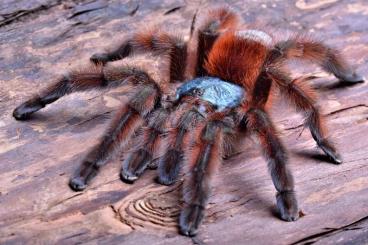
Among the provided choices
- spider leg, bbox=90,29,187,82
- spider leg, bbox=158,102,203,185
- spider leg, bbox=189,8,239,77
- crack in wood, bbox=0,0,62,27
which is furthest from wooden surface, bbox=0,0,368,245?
spider leg, bbox=189,8,239,77

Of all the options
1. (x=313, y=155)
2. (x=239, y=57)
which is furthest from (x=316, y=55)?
(x=313, y=155)

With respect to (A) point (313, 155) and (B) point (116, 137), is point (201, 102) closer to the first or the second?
(B) point (116, 137)

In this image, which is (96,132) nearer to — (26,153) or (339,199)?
(26,153)

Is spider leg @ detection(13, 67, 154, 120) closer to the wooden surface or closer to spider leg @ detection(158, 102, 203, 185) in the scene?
the wooden surface

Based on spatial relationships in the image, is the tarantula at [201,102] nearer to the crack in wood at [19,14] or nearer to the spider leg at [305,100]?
the spider leg at [305,100]

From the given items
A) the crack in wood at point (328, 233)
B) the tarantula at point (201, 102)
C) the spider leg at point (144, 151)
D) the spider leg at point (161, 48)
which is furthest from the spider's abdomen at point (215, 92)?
the crack in wood at point (328, 233)

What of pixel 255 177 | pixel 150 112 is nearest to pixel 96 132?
pixel 150 112
